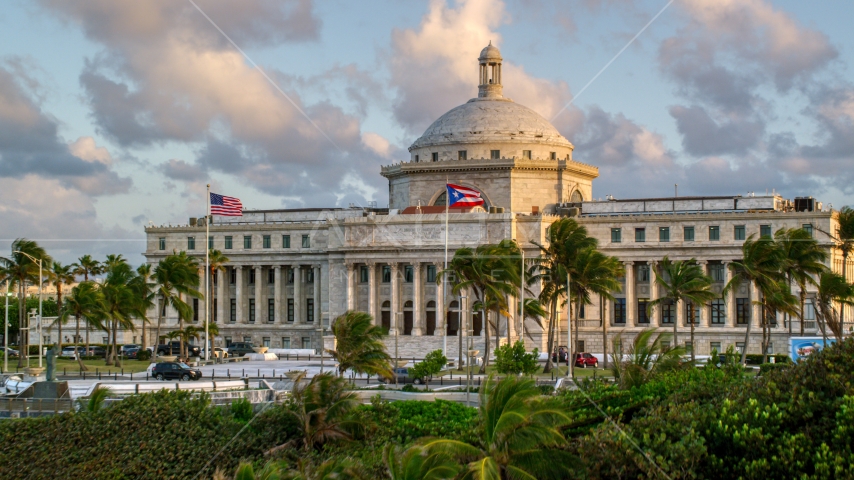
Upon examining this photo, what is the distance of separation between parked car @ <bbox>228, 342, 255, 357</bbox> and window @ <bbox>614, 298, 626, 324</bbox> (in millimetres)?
33860

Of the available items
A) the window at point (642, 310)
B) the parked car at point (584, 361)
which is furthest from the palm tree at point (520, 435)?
the window at point (642, 310)

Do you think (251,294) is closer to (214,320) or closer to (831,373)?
(214,320)

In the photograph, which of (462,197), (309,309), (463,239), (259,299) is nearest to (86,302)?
(259,299)

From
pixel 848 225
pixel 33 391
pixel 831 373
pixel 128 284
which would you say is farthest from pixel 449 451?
pixel 128 284

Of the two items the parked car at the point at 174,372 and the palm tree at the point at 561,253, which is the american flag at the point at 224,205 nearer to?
the parked car at the point at 174,372

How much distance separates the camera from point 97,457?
38656mm

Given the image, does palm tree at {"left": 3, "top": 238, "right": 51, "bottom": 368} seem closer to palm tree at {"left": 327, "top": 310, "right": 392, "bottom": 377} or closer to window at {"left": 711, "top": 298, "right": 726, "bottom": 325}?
palm tree at {"left": 327, "top": 310, "right": 392, "bottom": 377}

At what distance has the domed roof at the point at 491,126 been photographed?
10850 cm

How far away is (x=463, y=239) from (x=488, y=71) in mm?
21621

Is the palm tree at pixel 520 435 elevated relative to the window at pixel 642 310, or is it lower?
lower

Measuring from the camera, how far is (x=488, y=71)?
379 feet

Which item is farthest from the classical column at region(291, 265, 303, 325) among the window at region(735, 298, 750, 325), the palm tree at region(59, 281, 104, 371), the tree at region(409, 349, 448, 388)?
the tree at region(409, 349, 448, 388)

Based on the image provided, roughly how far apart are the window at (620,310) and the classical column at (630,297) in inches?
40.1

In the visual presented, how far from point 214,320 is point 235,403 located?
233ft
